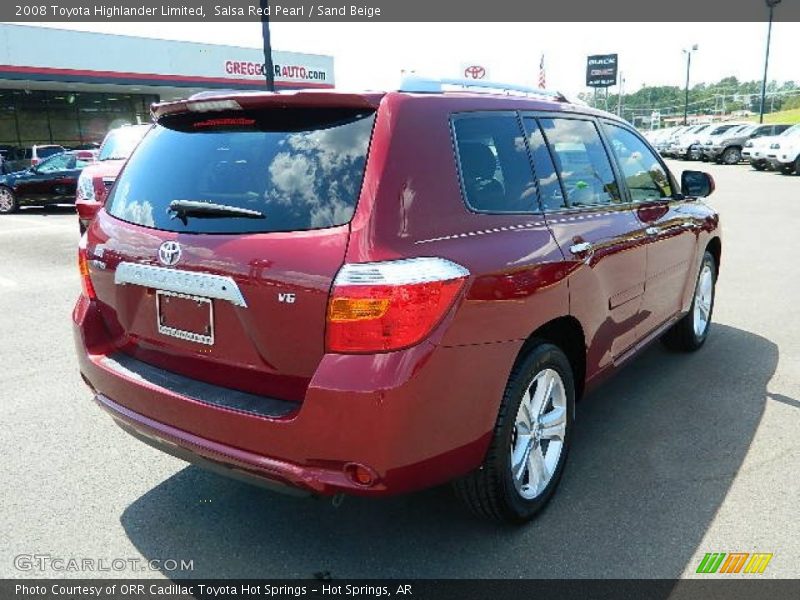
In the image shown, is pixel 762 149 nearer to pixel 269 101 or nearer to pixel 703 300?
pixel 703 300

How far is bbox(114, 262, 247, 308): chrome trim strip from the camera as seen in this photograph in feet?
8.13

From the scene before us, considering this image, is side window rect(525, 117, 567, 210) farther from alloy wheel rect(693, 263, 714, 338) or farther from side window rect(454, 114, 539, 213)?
alloy wheel rect(693, 263, 714, 338)

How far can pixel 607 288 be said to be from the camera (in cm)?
351

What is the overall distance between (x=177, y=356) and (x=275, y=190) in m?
0.79

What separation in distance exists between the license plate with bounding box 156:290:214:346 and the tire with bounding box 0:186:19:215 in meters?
16.3

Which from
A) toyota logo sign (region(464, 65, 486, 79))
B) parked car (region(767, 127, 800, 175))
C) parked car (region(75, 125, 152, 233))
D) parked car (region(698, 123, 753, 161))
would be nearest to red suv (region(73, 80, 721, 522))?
parked car (region(75, 125, 152, 233))

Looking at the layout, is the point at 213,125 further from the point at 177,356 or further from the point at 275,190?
the point at 177,356

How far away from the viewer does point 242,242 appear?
248 cm

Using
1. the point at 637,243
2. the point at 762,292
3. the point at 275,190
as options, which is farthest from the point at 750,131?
the point at 275,190

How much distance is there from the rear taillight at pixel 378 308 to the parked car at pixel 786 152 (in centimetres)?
2593

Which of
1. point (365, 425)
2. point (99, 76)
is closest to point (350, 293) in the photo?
point (365, 425)

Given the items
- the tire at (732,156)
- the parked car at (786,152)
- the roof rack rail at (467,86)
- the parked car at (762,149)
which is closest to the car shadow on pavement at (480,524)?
the roof rack rail at (467,86)

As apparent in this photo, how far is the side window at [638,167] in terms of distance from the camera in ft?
13.4

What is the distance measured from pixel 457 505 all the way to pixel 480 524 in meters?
0.18
